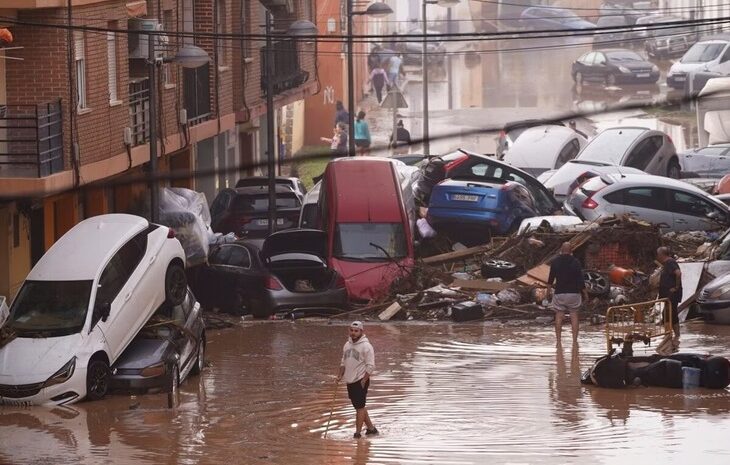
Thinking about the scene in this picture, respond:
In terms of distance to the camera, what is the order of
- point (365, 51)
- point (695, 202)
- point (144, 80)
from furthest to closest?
1. point (365, 51)
2. point (144, 80)
3. point (695, 202)

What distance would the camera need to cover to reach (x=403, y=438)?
16875 millimetres

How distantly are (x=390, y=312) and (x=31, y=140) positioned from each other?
20.7ft

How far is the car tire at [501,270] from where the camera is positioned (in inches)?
1076

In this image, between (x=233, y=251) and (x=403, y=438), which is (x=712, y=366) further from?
(x=233, y=251)

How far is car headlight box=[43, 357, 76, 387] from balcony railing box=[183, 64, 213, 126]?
18.0 m

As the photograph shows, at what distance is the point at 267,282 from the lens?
86.1 ft

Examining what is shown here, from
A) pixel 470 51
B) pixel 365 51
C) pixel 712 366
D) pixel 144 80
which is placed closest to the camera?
pixel 712 366

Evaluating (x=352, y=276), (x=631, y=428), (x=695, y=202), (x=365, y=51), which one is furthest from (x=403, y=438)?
(x=365, y=51)

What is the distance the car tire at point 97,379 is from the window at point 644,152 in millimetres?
20106

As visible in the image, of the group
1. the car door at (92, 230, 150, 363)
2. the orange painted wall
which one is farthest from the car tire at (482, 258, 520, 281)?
the orange painted wall

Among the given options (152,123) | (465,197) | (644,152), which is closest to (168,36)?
(465,197)

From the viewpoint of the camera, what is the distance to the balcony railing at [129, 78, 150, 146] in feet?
107

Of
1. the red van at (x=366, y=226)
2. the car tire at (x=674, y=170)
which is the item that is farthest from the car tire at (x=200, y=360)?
the car tire at (x=674, y=170)

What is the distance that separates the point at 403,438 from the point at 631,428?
2.37 meters
